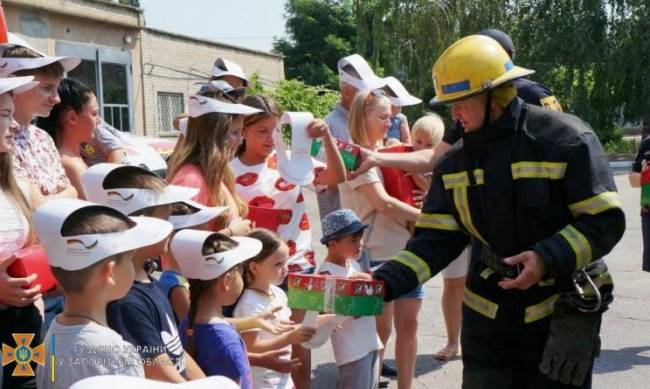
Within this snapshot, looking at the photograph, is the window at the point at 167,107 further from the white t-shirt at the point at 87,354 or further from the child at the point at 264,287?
the white t-shirt at the point at 87,354

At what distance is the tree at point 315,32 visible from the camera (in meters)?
65.1

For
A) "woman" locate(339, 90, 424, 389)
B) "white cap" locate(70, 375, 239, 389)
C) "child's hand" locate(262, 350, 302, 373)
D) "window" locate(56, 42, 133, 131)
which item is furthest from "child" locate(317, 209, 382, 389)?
"window" locate(56, 42, 133, 131)

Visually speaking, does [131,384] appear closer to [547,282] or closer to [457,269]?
[547,282]

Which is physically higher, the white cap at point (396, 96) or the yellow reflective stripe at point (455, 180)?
the white cap at point (396, 96)

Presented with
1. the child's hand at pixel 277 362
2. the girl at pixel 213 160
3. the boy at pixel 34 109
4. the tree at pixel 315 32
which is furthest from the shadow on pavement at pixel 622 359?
the tree at pixel 315 32

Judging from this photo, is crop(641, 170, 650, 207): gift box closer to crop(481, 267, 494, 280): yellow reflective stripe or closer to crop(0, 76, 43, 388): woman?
crop(481, 267, 494, 280): yellow reflective stripe

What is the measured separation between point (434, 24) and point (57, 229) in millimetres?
29806

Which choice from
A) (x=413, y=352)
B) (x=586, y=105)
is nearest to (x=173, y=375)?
(x=413, y=352)

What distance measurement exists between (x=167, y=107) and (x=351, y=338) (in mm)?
26793

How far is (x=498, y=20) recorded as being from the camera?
31.5 m

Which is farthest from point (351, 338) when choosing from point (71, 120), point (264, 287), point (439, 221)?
point (71, 120)

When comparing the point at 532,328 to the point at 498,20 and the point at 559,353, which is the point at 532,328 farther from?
the point at 498,20

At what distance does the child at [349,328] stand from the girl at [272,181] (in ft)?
0.57

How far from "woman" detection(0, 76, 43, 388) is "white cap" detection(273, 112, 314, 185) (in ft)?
5.16
